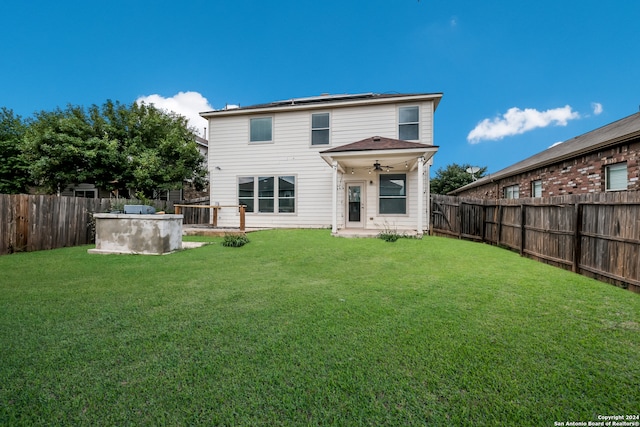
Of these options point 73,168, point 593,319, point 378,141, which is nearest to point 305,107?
point 378,141

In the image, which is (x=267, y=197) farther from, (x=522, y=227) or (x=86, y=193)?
(x=86, y=193)

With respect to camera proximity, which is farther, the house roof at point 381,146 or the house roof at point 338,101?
the house roof at point 338,101

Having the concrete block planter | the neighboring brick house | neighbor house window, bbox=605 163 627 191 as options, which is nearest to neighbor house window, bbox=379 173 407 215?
the neighboring brick house

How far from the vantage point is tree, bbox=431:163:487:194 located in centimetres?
2534

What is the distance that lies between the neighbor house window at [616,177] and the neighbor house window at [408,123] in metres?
5.69

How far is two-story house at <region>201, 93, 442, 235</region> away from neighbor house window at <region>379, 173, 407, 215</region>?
0.04m

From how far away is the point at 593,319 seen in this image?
9.41 ft

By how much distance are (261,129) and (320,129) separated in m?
2.72

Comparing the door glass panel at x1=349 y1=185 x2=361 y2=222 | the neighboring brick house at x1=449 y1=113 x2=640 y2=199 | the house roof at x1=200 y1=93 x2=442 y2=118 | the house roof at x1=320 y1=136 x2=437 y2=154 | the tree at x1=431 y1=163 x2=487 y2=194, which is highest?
the house roof at x1=200 y1=93 x2=442 y2=118

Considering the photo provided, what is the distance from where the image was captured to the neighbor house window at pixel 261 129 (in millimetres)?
12039

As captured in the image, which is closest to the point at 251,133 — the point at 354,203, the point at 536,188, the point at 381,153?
the point at 354,203

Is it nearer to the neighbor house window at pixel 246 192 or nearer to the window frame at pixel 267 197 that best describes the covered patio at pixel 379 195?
the window frame at pixel 267 197

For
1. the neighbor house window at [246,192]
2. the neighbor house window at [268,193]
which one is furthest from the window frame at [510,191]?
the neighbor house window at [246,192]

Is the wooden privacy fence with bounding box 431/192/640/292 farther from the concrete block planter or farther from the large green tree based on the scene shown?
the large green tree
